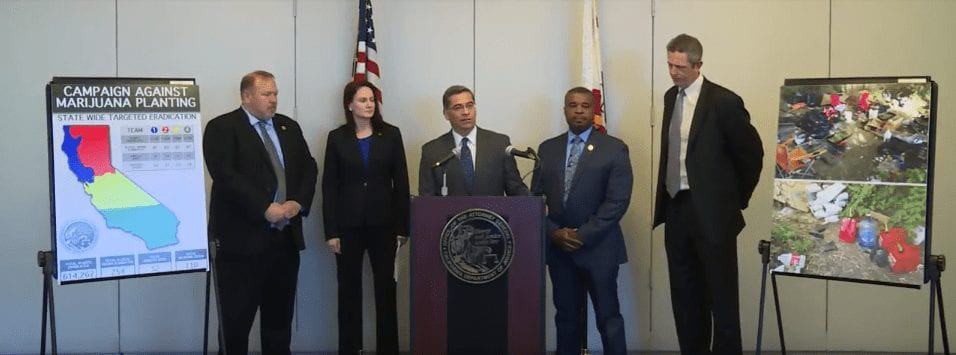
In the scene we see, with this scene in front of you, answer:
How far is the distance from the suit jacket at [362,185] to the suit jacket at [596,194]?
0.79m

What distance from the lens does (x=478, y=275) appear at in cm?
411

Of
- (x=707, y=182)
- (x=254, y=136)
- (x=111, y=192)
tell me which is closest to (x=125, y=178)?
(x=111, y=192)

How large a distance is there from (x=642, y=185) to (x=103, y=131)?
3.02 metres

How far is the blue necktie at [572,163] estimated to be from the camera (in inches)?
186

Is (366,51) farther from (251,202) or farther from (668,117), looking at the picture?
(668,117)

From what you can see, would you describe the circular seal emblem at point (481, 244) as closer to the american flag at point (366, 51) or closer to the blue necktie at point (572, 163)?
the blue necktie at point (572, 163)

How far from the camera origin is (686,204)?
14.7ft

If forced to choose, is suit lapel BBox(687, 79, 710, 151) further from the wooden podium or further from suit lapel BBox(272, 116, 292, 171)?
suit lapel BBox(272, 116, 292, 171)

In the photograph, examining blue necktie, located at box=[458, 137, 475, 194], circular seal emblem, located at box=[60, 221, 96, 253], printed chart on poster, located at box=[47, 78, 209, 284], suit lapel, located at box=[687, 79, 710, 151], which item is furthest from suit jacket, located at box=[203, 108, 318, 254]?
suit lapel, located at box=[687, 79, 710, 151]

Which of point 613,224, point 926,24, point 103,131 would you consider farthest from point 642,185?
point 103,131

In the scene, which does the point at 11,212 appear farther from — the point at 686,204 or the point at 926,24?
the point at 926,24

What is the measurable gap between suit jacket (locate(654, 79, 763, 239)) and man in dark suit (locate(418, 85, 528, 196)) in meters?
0.85

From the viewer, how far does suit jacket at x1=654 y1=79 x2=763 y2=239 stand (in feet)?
14.4

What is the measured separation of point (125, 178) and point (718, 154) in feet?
8.70
